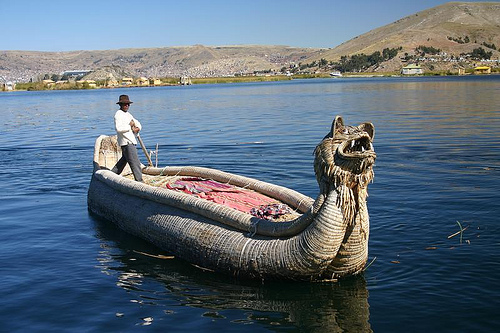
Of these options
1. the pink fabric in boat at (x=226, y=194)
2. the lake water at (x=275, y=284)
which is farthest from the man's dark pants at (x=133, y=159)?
the lake water at (x=275, y=284)

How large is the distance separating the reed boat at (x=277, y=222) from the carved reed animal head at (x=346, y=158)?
1 centimetres

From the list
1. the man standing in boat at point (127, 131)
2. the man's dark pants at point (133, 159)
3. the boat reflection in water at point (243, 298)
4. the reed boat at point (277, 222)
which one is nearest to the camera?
the boat reflection in water at point (243, 298)

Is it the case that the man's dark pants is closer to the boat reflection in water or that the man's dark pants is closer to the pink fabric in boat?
the pink fabric in boat

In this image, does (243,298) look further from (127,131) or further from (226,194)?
(127,131)

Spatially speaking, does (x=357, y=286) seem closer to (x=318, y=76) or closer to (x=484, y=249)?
(x=484, y=249)

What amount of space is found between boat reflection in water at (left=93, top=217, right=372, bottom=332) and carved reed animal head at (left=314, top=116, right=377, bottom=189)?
1441 millimetres

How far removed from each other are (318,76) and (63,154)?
137458mm

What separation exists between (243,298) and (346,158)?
219cm

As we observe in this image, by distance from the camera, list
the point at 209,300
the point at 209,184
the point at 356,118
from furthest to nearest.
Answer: the point at 356,118
the point at 209,184
the point at 209,300

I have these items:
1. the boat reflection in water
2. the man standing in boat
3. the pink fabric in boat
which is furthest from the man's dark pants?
the boat reflection in water

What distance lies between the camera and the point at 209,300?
7441 millimetres

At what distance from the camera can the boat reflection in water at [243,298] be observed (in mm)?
6855

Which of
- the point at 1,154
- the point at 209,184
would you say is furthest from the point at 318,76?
the point at 209,184

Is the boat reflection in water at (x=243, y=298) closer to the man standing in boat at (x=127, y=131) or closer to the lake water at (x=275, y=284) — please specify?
the lake water at (x=275, y=284)
